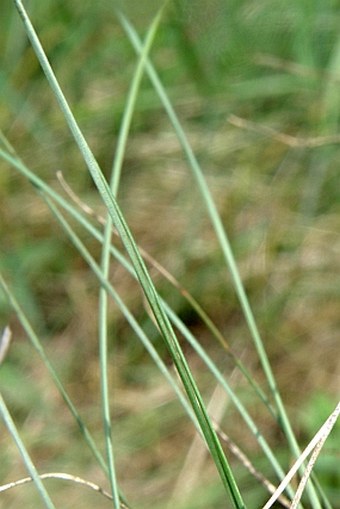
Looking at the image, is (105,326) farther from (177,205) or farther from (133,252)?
(177,205)

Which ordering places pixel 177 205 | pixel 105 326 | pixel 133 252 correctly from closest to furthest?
pixel 133 252 → pixel 105 326 → pixel 177 205

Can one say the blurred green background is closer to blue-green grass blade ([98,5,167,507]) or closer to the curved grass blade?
blue-green grass blade ([98,5,167,507])

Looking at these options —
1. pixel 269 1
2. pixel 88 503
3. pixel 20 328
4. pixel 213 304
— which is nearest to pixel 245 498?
pixel 88 503

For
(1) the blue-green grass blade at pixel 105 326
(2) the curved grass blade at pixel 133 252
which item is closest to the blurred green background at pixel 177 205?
(1) the blue-green grass blade at pixel 105 326

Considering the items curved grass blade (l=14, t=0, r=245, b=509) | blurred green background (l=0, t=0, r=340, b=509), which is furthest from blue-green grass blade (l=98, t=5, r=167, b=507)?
blurred green background (l=0, t=0, r=340, b=509)

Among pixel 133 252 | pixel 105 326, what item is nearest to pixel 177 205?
pixel 105 326

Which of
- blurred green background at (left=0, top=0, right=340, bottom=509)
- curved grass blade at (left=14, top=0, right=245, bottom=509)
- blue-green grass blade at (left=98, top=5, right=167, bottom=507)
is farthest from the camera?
blurred green background at (left=0, top=0, right=340, bottom=509)

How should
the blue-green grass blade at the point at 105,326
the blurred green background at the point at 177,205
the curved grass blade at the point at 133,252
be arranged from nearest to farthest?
the curved grass blade at the point at 133,252 → the blue-green grass blade at the point at 105,326 → the blurred green background at the point at 177,205

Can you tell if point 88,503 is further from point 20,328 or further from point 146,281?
point 146,281

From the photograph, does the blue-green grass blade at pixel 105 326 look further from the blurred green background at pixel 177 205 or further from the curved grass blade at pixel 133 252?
the blurred green background at pixel 177 205
